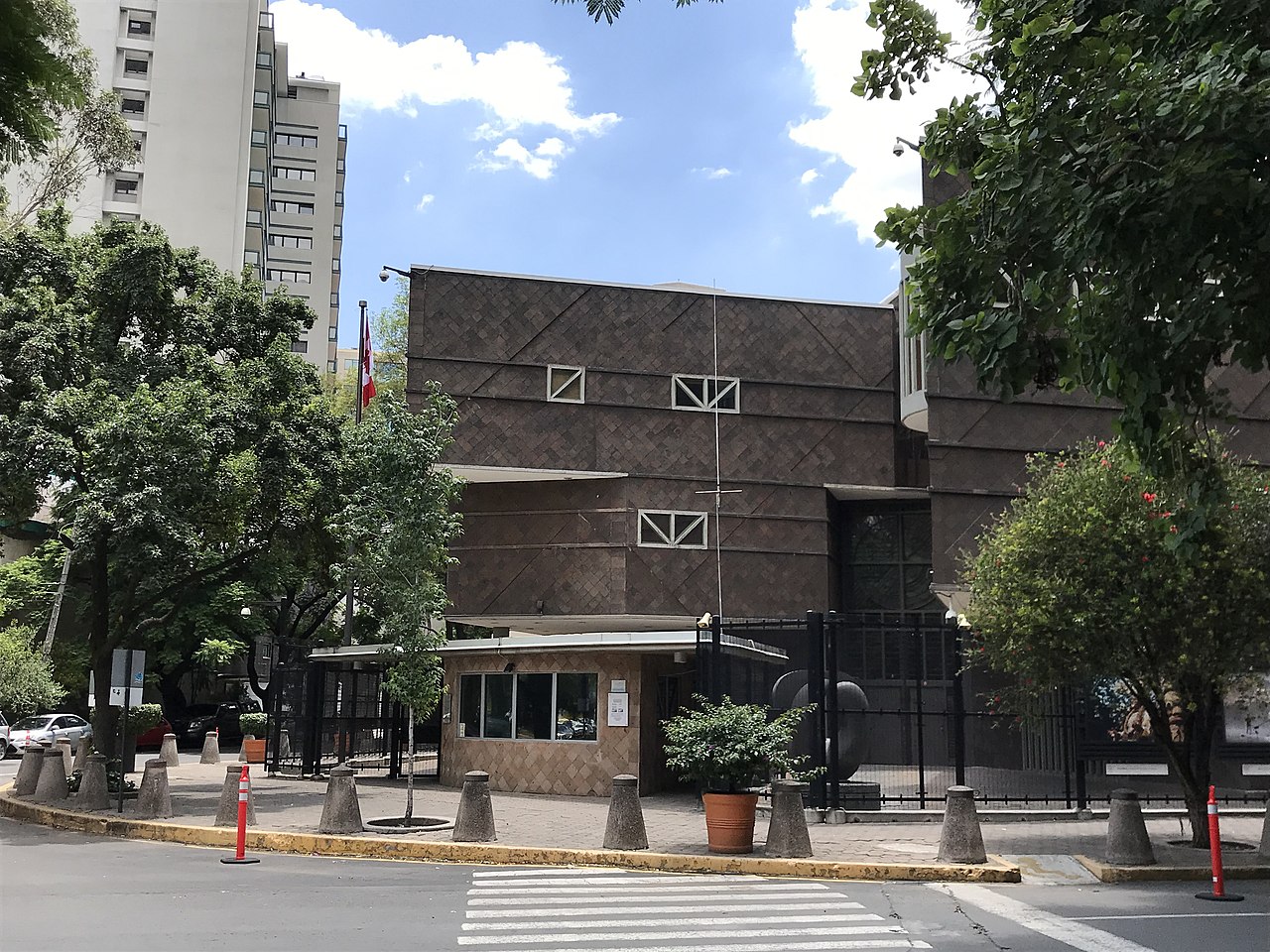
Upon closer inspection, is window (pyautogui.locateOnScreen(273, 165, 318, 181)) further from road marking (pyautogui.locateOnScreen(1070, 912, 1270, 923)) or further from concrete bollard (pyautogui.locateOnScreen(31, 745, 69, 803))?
road marking (pyautogui.locateOnScreen(1070, 912, 1270, 923))

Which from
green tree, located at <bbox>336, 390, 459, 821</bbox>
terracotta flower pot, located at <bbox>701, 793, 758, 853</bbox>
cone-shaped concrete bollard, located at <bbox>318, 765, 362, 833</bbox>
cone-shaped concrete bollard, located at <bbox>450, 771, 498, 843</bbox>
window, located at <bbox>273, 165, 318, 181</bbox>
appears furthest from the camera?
window, located at <bbox>273, 165, 318, 181</bbox>

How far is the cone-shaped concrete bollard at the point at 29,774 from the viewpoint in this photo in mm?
20969

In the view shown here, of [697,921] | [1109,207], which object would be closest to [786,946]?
[697,921]

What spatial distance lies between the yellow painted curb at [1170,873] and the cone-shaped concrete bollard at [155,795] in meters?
12.7

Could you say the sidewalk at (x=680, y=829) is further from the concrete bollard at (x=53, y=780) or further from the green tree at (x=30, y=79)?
the green tree at (x=30, y=79)

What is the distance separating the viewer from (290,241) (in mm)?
86438

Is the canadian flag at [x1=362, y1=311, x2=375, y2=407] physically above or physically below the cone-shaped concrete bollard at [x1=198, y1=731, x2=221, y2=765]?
above

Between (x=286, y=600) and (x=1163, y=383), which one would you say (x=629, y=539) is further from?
(x=1163, y=383)

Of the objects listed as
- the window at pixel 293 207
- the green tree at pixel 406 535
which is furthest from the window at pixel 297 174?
the green tree at pixel 406 535

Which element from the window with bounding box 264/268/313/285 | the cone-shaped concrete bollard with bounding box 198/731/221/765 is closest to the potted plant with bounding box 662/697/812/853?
the cone-shaped concrete bollard with bounding box 198/731/221/765

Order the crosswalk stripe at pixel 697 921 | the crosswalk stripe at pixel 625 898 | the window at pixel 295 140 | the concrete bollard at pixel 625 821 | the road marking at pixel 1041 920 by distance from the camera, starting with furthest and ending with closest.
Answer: the window at pixel 295 140 < the concrete bollard at pixel 625 821 < the crosswalk stripe at pixel 625 898 < the crosswalk stripe at pixel 697 921 < the road marking at pixel 1041 920

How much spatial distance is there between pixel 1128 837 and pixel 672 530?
18347 millimetres

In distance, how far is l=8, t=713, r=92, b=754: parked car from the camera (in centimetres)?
3575

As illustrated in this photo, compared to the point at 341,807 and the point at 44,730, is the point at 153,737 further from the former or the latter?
the point at 341,807
